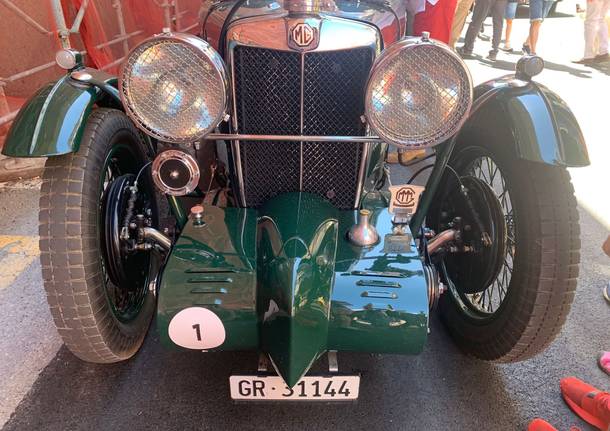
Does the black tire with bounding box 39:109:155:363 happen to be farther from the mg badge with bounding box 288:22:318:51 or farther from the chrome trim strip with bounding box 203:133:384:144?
the mg badge with bounding box 288:22:318:51

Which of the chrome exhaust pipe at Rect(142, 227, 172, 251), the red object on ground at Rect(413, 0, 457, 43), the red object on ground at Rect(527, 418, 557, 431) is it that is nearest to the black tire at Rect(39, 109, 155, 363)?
the chrome exhaust pipe at Rect(142, 227, 172, 251)

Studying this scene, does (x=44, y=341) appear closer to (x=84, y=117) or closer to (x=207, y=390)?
(x=207, y=390)

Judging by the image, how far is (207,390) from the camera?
195cm

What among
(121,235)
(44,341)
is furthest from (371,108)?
(44,341)

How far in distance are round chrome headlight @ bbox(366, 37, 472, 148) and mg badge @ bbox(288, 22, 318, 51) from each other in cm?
28

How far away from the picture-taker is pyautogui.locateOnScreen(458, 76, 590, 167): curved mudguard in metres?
1.59

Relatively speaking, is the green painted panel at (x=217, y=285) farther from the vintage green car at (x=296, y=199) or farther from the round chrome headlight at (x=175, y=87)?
the round chrome headlight at (x=175, y=87)

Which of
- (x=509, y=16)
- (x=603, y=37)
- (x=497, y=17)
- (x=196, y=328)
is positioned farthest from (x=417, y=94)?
(x=509, y=16)

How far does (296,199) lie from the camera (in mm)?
1858

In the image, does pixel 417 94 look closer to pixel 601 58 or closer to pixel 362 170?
pixel 362 170

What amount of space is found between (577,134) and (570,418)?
3.72 ft

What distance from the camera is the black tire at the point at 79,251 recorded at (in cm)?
163

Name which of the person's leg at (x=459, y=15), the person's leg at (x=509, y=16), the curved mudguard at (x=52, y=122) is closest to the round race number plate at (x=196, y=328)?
the curved mudguard at (x=52, y=122)

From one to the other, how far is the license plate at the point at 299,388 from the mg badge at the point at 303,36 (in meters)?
1.15
